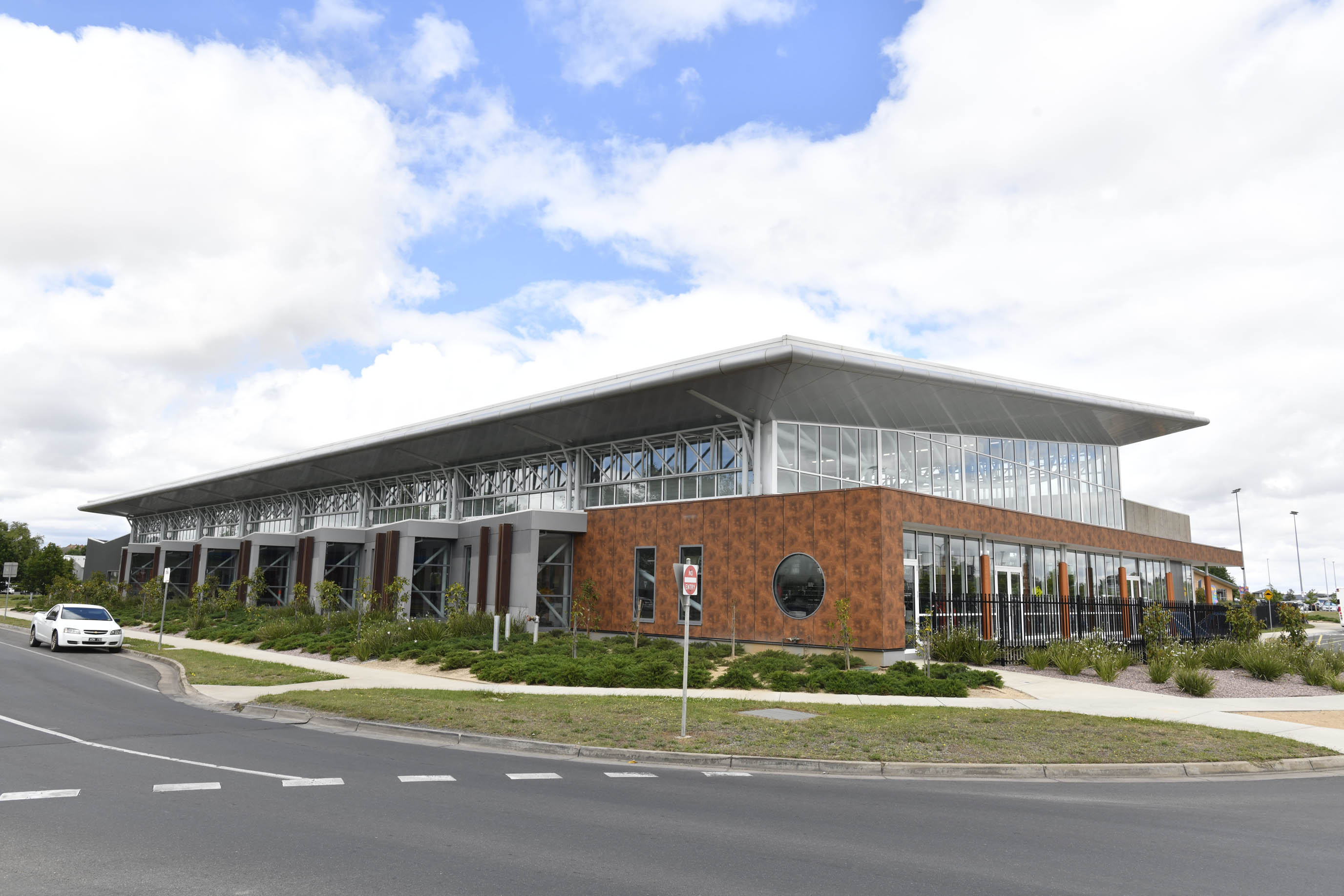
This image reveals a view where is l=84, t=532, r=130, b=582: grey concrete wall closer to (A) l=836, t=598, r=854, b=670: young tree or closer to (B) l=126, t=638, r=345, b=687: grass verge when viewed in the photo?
(B) l=126, t=638, r=345, b=687: grass verge

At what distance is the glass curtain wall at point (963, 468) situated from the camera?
27.6 metres

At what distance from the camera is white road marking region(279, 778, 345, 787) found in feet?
29.0

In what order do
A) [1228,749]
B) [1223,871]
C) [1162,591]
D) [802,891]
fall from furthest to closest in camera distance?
[1162,591]
[1228,749]
[1223,871]
[802,891]

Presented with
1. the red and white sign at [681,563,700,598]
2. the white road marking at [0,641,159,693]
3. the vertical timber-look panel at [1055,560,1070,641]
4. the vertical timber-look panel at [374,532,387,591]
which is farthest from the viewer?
the vertical timber-look panel at [374,532,387,591]

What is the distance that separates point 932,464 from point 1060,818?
76.7ft

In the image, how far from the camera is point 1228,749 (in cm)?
1160

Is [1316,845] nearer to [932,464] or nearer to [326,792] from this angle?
[326,792]

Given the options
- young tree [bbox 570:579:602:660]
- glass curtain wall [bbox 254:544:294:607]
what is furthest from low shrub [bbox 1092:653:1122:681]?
glass curtain wall [bbox 254:544:294:607]

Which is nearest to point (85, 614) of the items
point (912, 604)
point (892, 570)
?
point (892, 570)

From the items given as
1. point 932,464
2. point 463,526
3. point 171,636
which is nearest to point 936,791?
point 932,464

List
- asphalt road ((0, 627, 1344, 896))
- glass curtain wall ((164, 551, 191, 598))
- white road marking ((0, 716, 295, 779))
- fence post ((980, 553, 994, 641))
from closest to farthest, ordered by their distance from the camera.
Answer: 1. asphalt road ((0, 627, 1344, 896))
2. white road marking ((0, 716, 295, 779))
3. fence post ((980, 553, 994, 641))
4. glass curtain wall ((164, 551, 191, 598))

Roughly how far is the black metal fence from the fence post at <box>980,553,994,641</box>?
1.2 inches

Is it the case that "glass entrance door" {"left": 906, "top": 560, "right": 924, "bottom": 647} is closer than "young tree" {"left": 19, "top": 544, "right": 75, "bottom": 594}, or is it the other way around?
"glass entrance door" {"left": 906, "top": 560, "right": 924, "bottom": 647}

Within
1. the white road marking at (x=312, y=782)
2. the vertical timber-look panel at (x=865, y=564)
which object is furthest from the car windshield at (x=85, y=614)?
the vertical timber-look panel at (x=865, y=564)
